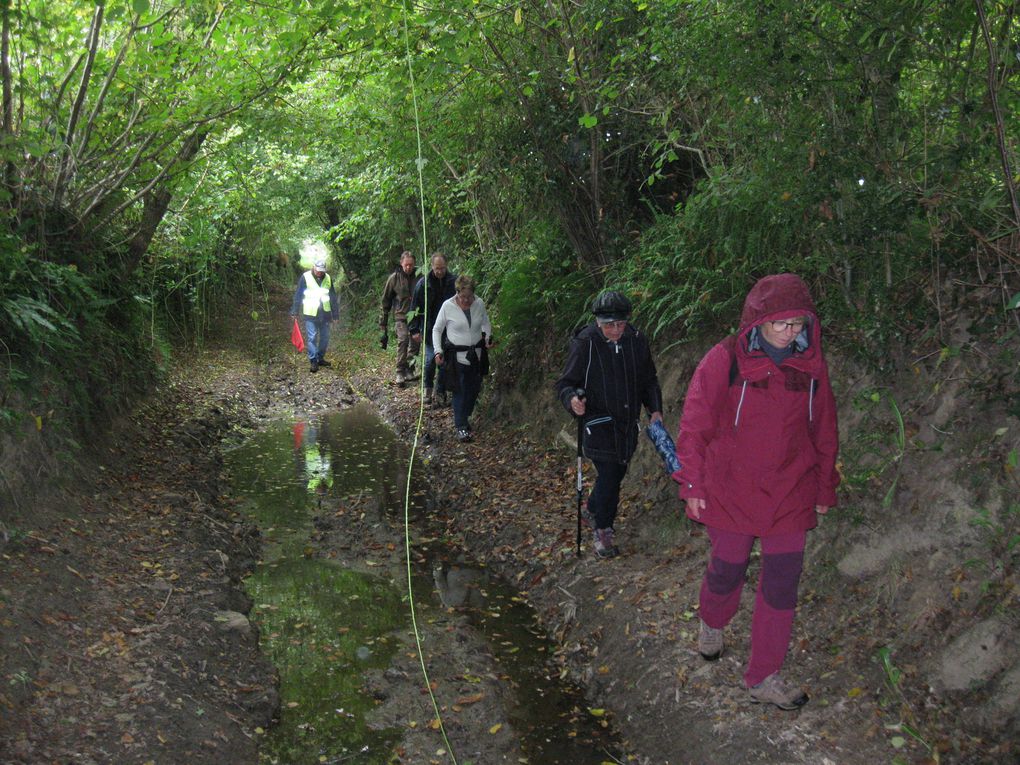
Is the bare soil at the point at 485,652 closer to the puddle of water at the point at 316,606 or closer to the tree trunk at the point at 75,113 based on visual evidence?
the puddle of water at the point at 316,606

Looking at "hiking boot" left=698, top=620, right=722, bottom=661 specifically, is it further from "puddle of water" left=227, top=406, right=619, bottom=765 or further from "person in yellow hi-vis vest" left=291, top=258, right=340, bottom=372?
"person in yellow hi-vis vest" left=291, top=258, right=340, bottom=372

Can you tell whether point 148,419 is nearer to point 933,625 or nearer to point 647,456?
point 647,456

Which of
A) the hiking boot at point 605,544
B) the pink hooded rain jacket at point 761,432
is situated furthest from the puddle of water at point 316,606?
the pink hooded rain jacket at point 761,432

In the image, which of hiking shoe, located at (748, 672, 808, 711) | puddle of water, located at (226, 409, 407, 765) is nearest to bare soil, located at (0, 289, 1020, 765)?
hiking shoe, located at (748, 672, 808, 711)

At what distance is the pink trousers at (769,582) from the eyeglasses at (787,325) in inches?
42.3

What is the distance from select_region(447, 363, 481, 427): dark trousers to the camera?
10.9m

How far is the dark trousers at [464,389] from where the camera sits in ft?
35.8

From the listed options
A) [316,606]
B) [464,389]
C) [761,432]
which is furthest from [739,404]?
[464,389]

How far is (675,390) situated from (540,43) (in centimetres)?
411

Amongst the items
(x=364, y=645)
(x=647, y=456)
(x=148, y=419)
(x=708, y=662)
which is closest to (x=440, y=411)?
(x=148, y=419)

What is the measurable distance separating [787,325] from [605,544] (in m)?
3.08

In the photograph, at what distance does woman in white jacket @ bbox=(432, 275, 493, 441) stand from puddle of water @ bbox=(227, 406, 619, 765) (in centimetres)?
141

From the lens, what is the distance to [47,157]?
8453 mm

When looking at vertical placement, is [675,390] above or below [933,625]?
above
